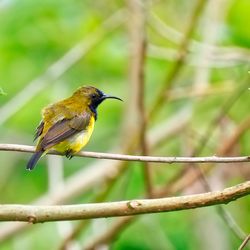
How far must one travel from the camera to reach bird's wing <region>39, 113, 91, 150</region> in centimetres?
404

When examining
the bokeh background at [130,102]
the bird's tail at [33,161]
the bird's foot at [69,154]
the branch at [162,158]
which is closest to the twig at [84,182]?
the bokeh background at [130,102]

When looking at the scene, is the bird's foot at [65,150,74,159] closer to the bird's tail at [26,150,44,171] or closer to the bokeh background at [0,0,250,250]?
the bird's tail at [26,150,44,171]

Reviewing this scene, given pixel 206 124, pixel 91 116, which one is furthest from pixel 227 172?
pixel 91 116

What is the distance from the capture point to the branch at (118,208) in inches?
111

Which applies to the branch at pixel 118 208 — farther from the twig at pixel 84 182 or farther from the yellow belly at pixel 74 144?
the twig at pixel 84 182

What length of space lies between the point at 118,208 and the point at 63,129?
1449 mm

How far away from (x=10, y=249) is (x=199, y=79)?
2.00 metres

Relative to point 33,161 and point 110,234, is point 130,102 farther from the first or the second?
point 33,161

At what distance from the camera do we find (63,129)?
435cm

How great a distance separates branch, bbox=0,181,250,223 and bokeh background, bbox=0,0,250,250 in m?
1.77

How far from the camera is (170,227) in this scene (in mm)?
6145

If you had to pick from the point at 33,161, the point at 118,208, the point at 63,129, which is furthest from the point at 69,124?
the point at 118,208

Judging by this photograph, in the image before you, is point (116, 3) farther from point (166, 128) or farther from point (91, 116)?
point (91, 116)

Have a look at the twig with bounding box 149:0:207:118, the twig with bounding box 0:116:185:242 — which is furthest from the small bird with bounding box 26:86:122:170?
the twig with bounding box 0:116:185:242
